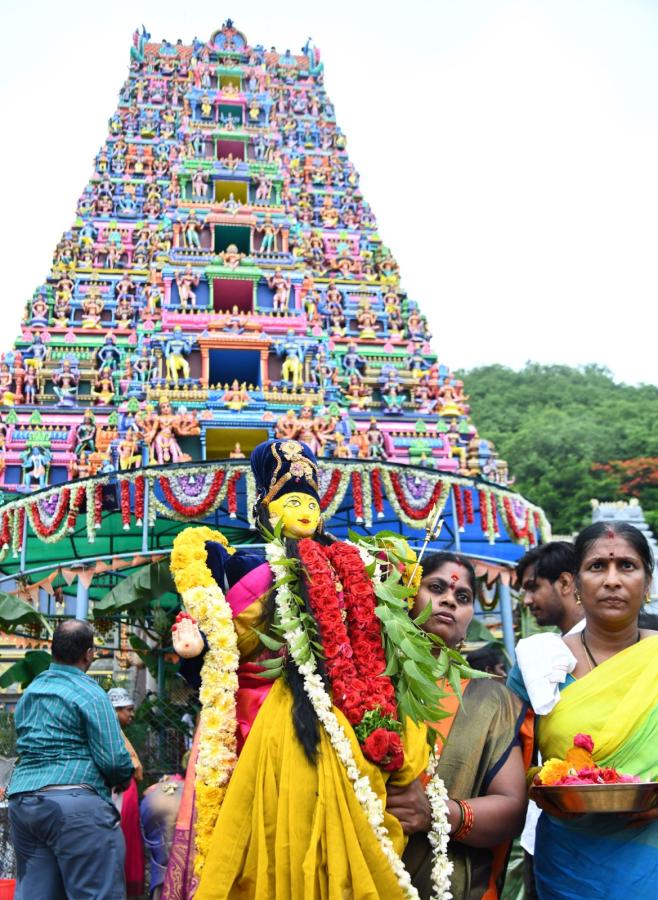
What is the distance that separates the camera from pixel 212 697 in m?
2.74

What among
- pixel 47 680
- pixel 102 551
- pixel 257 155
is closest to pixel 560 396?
pixel 257 155

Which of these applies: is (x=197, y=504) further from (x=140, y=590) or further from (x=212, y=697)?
(x=212, y=697)

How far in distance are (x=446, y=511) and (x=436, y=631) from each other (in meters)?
9.13

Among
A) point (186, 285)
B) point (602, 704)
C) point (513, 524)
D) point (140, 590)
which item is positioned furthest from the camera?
point (186, 285)

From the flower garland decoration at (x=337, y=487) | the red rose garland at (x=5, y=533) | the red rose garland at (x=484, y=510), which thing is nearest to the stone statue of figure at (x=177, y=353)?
the red rose garland at (x=5, y=533)

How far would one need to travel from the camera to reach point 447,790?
2.69 m

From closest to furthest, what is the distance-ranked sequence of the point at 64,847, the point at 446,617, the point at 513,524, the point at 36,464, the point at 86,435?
1. the point at 446,617
2. the point at 64,847
3. the point at 513,524
4. the point at 36,464
5. the point at 86,435

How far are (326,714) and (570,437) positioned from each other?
33657 mm

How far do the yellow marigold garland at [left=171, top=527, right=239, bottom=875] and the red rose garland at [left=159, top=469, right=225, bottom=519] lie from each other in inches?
286

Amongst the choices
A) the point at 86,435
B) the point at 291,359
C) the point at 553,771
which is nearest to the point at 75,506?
the point at 86,435

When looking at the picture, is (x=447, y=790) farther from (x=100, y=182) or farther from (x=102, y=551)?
(x=100, y=182)

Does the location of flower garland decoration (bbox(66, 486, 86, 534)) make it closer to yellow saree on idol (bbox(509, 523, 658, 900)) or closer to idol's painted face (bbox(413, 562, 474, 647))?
idol's painted face (bbox(413, 562, 474, 647))

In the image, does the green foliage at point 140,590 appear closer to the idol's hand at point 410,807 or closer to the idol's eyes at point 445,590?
the idol's eyes at point 445,590

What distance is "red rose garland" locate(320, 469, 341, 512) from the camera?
1035cm
